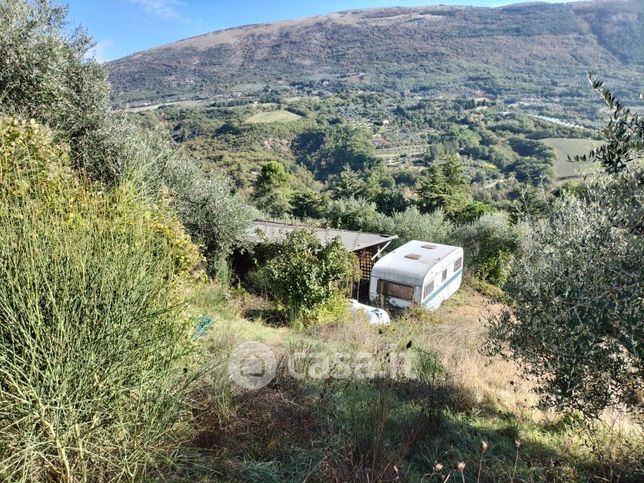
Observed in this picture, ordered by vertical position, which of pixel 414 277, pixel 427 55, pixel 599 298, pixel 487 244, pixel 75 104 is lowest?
pixel 487 244

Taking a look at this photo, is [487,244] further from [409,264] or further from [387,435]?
[387,435]

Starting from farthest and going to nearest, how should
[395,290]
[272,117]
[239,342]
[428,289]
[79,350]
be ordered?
1. [272,117]
2. [395,290]
3. [428,289]
4. [239,342]
5. [79,350]

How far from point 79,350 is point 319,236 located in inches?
497

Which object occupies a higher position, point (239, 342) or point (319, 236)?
point (239, 342)

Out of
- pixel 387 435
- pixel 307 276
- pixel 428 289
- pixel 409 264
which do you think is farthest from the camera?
pixel 409 264

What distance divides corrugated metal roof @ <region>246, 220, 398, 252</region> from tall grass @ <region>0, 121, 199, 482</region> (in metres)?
9.86

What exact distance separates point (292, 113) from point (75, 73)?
3778 inches

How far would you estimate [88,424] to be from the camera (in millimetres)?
2410

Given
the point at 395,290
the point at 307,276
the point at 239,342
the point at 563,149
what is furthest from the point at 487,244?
the point at 563,149

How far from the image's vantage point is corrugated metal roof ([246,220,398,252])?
13680 millimetres

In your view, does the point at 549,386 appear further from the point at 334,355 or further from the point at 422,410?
the point at 334,355

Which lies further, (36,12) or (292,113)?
(292,113)

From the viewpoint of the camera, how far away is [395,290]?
14.7 m

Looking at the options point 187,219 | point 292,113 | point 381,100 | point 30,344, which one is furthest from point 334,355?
point 381,100
